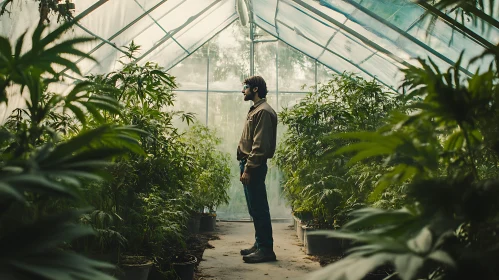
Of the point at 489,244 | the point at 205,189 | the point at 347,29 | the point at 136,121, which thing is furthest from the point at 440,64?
the point at 489,244

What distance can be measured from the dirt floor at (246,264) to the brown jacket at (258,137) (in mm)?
800

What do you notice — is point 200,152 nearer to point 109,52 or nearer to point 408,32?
point 109,52

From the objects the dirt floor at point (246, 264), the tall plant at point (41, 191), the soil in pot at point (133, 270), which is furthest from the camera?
the dirt floor at point (246, 264)

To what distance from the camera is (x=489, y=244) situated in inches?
49.7

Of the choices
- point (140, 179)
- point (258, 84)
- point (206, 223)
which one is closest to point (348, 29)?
point (258, 84)

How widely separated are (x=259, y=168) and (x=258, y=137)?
26 cm

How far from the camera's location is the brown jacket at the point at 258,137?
14.1 feet

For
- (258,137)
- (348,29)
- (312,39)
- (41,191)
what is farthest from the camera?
(312,39)

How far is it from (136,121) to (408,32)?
309 centimetres

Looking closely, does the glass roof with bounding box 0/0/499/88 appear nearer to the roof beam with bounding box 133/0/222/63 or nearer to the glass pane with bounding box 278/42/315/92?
the roof beam with bounding box 133/0/222/63

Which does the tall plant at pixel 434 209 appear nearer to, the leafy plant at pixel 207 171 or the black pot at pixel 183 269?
the black pot at pixel 183 269

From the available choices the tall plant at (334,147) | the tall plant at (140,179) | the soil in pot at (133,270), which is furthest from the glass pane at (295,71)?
the soil in pot at (133,270)

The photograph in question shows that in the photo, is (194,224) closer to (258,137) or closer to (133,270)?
(258,137)

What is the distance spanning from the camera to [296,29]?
25.5 ft
